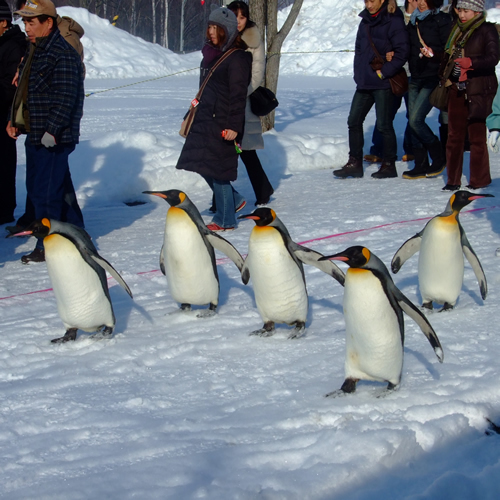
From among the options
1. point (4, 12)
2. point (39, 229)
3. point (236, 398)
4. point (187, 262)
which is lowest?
point (236, 398)

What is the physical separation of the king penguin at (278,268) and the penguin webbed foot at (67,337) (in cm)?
92

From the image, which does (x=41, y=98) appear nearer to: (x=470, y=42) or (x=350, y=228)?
(x=350, y=228)

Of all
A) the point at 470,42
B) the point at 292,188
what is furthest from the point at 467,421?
the point at 292,188

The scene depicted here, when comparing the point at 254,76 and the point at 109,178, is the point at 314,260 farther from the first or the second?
the point at 109,178

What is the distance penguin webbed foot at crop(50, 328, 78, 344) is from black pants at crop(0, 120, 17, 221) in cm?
245

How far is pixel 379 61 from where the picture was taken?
6.28 metres

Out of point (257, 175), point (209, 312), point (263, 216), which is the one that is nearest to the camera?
point (263, 216)

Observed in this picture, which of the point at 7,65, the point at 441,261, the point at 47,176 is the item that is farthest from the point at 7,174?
the point at 441,261

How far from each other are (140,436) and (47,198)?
2.45m

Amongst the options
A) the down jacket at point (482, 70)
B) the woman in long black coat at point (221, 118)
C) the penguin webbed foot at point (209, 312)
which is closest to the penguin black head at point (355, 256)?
the penguin webbed foot at point (209, 312)

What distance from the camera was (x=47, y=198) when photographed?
14.6 feet

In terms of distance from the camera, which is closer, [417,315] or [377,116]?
[417,315]

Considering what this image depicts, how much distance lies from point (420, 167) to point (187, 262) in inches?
154

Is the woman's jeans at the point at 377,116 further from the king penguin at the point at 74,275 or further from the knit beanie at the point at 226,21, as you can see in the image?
the king penguin at the point at 74,275
